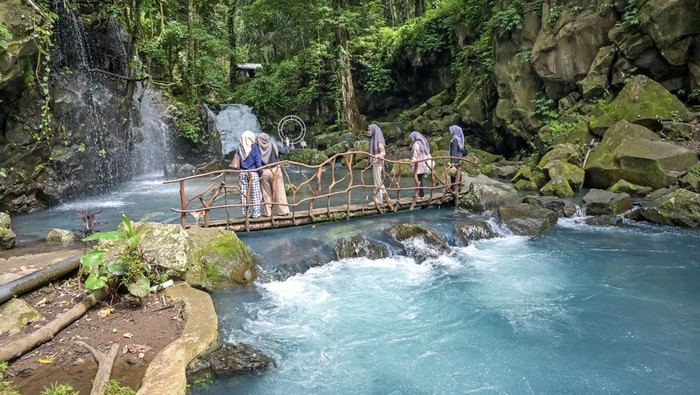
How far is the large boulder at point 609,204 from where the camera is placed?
1038 cm

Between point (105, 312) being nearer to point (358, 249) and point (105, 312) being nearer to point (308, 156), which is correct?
point (358, 249)

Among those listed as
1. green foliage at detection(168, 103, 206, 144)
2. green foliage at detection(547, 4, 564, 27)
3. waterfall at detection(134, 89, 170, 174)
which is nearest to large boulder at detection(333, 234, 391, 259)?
green foliage at detection(547, 4, 564, 27)

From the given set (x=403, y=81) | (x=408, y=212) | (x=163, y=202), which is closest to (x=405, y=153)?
(x=403, y=81)

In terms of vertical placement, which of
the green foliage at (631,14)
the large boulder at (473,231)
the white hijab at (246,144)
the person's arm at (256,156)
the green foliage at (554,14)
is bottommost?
the large boulder at (473,231)

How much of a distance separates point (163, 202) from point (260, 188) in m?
5.30

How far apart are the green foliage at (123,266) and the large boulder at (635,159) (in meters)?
11.5

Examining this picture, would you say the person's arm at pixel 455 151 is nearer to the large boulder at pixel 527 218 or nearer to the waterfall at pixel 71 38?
the large boulder at pixel 527 218

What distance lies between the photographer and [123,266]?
504 centimetres

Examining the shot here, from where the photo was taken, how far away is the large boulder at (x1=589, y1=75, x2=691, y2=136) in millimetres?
12945

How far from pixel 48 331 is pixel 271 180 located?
5268 millimetres

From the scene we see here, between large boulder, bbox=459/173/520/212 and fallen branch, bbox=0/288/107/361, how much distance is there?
27.3 ft

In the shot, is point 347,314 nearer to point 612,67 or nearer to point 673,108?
point 673,108

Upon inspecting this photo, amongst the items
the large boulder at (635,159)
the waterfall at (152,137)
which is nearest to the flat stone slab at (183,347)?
the large boulder at (635,159)

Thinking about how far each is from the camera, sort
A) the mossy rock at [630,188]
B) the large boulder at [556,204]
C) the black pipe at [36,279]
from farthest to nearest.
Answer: the mossy rock at [630,188] < the large boulder at [556,204] < the black pipe at [36,279]
